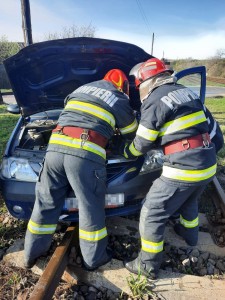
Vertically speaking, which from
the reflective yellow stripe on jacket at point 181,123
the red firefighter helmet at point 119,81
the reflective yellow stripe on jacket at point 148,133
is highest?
the red firefighter helmet at point 119,81

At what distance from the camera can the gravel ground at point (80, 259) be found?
2361mm

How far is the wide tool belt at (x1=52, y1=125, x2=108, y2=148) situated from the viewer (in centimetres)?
245

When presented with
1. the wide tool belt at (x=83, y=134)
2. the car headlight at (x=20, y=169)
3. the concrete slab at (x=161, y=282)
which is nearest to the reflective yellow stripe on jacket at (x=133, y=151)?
the wide tool belt at (x=83, y=134)

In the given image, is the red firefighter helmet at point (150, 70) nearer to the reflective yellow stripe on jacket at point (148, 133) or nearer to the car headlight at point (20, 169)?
the reflective yellow stripe on jacket at point (148, 133)

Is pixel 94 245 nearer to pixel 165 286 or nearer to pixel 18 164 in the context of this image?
pixel 165 286

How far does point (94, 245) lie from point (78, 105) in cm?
127

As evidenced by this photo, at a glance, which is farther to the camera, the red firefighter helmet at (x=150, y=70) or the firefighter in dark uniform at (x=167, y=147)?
the red firefighter helmet at (x=150, y=70)

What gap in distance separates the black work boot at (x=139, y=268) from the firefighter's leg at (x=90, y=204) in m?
0.25

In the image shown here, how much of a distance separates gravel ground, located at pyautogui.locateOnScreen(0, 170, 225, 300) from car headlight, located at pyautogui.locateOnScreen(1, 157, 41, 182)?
0.76 meters

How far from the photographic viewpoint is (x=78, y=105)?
8.34 ft

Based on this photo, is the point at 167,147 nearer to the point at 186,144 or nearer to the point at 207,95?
the point at 186,144

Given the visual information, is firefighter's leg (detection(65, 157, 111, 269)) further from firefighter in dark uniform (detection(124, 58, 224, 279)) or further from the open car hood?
the open car hood

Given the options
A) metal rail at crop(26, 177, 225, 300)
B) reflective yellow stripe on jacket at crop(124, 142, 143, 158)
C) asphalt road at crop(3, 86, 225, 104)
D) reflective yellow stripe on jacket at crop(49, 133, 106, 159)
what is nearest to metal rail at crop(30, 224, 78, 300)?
metal rail at crop(26, 177, 225, 300)

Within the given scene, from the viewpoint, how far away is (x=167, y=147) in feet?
7.98
